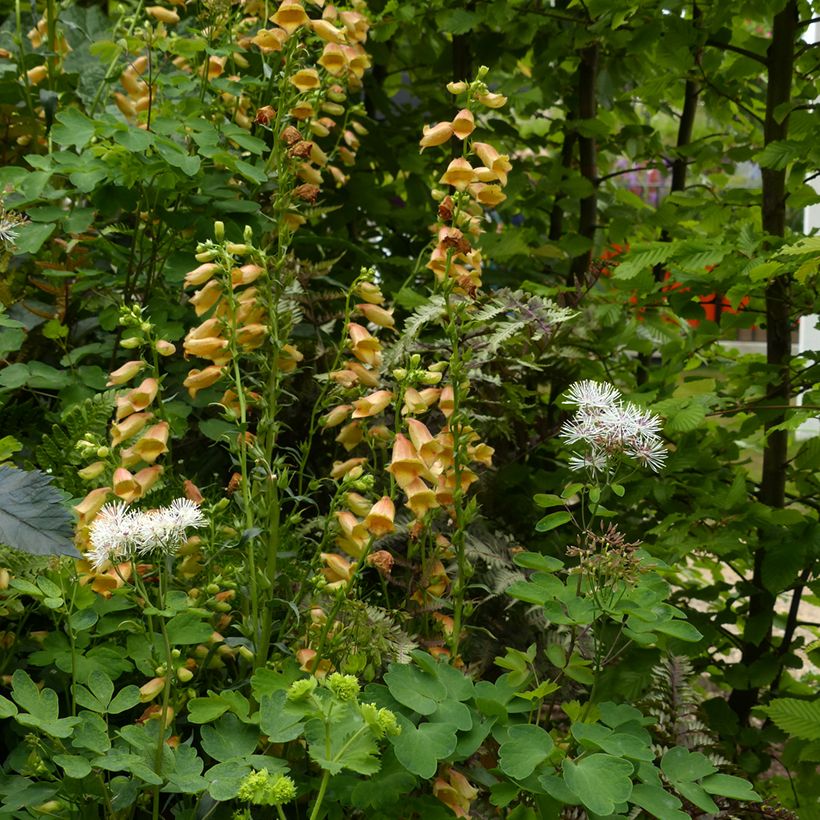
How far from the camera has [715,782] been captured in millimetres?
1247

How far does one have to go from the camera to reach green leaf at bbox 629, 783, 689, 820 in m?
1.17

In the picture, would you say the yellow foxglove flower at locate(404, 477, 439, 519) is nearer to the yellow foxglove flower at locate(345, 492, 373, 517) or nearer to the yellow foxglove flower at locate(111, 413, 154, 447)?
the yellow foxglove flower at locate(345, 492, 373, 517)

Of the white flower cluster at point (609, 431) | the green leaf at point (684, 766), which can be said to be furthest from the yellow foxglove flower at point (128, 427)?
the green leaf at point (684, 766)

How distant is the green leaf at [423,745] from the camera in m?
1.15

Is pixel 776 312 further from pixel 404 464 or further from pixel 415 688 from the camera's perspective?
pixel 415 688

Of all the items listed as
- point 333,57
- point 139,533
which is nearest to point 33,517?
point 139,533

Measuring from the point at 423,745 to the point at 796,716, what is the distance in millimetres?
811

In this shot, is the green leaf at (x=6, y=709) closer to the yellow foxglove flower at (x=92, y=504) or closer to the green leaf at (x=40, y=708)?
the green leaf at (x=40, y=708)

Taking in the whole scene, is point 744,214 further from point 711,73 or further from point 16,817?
point 16,817

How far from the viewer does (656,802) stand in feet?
3.88

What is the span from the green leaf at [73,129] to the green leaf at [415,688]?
1112 millimetres

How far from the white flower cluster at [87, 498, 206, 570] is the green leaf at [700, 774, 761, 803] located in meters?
0.73

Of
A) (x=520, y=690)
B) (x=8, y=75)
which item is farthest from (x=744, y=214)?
(x=8, y=75)

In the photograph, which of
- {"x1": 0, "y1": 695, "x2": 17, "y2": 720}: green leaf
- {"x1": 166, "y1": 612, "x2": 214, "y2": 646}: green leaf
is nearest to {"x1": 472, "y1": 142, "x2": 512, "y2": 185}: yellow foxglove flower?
{"x1": 166, "y1": 612, "x2": 214, "y2": 646}: green leaf
